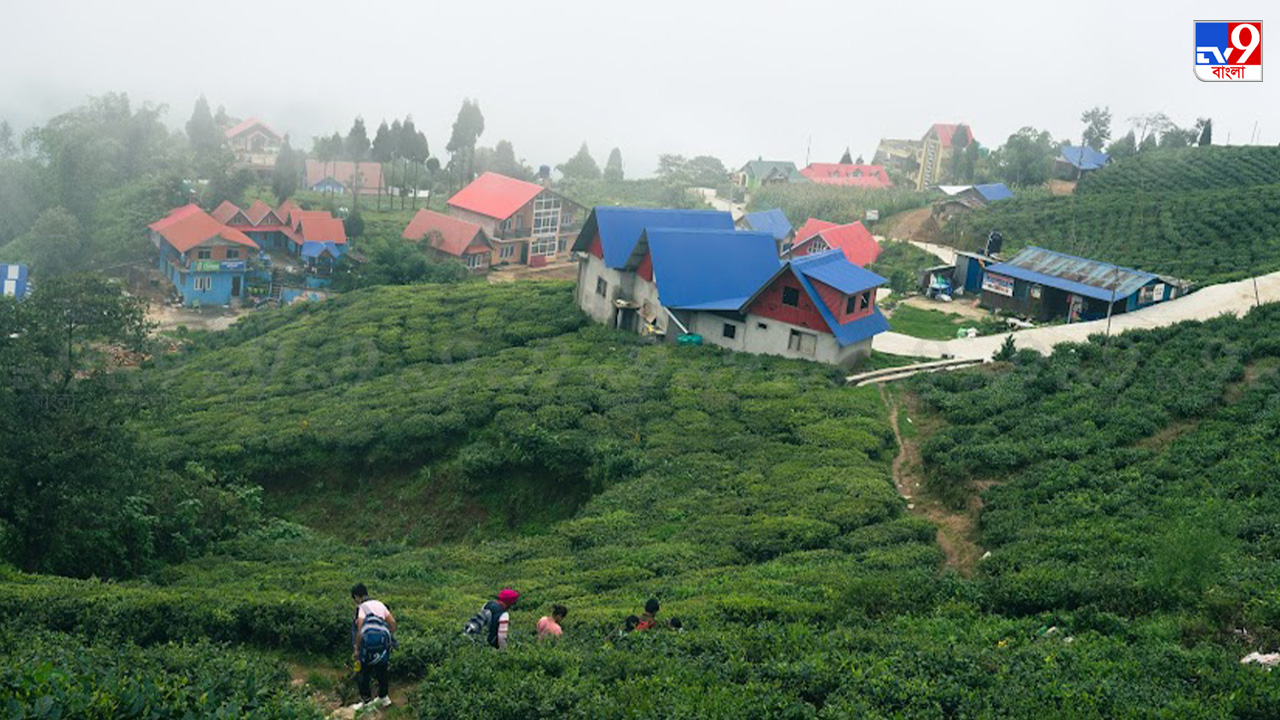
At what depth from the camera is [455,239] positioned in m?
60.2

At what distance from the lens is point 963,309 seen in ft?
142

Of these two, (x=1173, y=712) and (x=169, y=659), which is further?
(x=169, y=659)

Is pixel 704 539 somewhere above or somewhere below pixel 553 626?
below

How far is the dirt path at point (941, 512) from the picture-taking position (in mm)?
20156

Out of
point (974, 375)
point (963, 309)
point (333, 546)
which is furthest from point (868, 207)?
point (333, 546)

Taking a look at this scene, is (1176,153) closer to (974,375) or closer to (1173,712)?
(974,375)

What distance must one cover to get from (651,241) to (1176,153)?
174 ft

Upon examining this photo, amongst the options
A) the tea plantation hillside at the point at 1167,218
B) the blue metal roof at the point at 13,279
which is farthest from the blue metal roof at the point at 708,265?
the blue metal roof at the point at 13,279

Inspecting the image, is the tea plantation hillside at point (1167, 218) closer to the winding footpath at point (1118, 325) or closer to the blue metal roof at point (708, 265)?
the winding footpath at point (1118, 325)

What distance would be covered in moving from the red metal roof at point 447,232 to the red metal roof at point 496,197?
4.49ft

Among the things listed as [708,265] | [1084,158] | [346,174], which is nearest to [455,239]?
[708,265]

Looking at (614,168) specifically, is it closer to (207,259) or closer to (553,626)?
(207,259)

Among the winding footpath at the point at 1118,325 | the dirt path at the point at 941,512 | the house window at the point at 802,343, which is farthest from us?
the winding footpath at the point at 1118,325

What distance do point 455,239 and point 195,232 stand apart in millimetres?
13125
